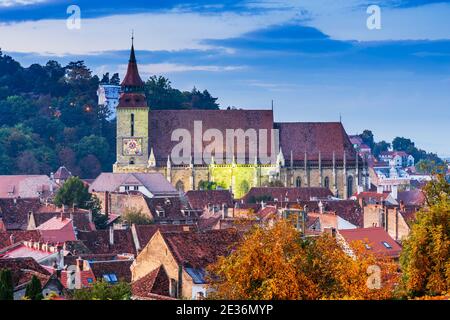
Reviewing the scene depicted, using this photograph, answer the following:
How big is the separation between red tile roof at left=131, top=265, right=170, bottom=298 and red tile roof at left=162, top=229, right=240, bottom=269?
0.63 metres

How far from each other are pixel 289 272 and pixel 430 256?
3.33m

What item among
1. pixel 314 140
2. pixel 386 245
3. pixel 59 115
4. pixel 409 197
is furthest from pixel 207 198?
pixel 59 115

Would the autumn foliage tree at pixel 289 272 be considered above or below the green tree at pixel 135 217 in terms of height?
above

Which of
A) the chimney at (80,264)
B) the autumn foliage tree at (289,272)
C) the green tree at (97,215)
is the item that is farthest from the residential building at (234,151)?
the autumn foliage tree at (289,272)

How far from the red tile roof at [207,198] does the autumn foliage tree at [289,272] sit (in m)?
46.6

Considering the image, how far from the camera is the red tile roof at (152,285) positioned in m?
29.9

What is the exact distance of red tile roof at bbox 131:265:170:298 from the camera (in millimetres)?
29938

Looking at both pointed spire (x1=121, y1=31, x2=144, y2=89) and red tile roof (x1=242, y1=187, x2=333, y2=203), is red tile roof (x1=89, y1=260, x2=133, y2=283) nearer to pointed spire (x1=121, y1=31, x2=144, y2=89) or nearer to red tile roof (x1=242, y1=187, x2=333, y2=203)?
red tile roof (x1=242, y1=187, x2=333, y2=203)

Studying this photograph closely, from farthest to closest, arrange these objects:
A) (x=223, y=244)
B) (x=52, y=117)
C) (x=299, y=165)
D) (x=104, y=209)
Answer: (x=52, y=117)
(x=299, y=165)
(x=104, y=209)
(x=223, y=244)

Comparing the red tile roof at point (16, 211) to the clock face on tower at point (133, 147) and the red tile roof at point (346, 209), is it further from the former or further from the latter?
the clock face on tower at point (133, 147)
